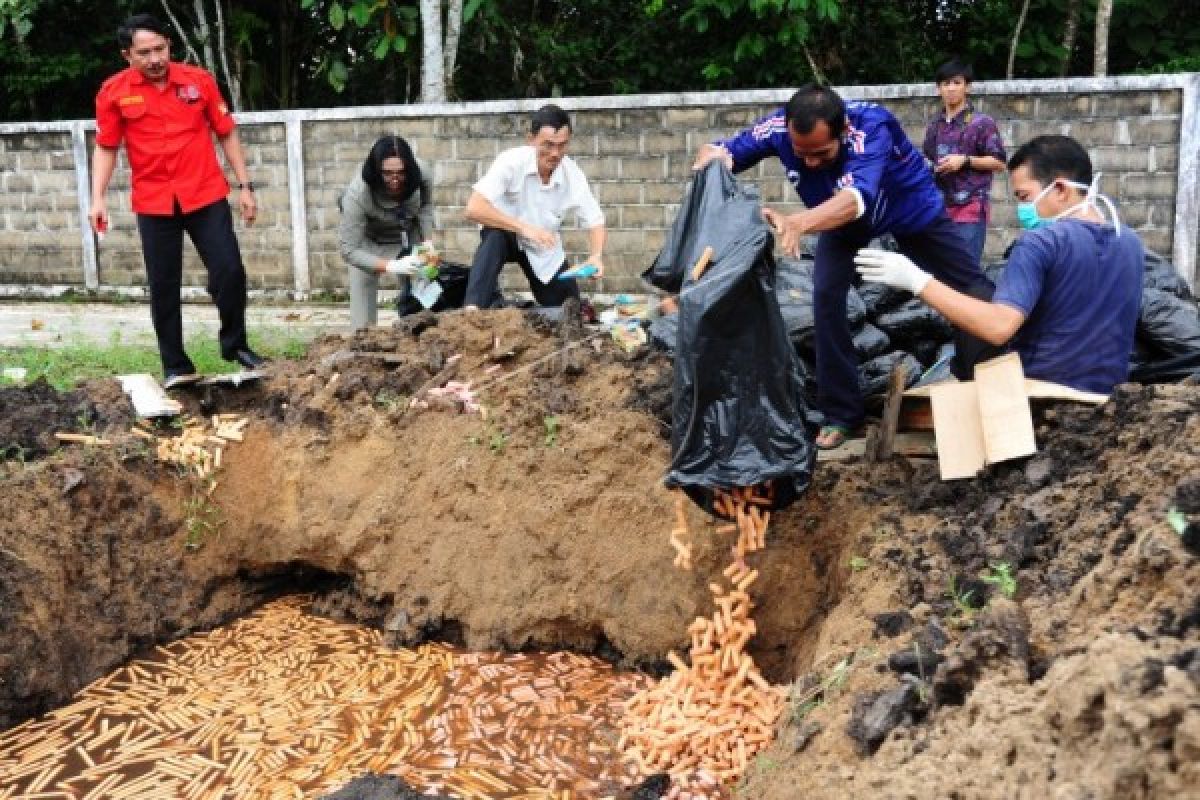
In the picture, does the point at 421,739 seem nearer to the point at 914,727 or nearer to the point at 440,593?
the point at 440,593

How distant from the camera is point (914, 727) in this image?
105 inches

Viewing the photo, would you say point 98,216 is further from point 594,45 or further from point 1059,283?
point 594,45

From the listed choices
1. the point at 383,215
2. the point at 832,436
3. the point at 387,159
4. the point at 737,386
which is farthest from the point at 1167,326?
the point at 383,215

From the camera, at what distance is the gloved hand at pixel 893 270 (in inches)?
148

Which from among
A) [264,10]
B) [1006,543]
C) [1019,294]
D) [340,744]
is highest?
[264,10]

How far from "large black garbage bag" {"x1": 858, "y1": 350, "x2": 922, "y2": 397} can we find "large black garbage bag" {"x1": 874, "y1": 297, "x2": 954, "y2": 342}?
19 centimetres

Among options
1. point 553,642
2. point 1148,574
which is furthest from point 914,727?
point 553,642

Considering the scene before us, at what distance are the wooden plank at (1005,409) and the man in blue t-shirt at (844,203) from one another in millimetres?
846

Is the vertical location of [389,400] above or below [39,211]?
below

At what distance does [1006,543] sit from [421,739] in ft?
7.75

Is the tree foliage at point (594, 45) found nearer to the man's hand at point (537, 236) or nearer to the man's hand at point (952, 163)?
the man's hand at point (952, 163)

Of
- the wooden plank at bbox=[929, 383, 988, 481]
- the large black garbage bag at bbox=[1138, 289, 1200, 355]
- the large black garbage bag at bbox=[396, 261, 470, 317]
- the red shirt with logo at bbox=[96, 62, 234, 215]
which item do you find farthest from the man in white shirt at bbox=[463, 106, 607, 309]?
the wooden plank at bbox=[929, 383, 988, 481]

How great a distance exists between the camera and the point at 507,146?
10.5 m

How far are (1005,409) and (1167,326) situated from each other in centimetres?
259
